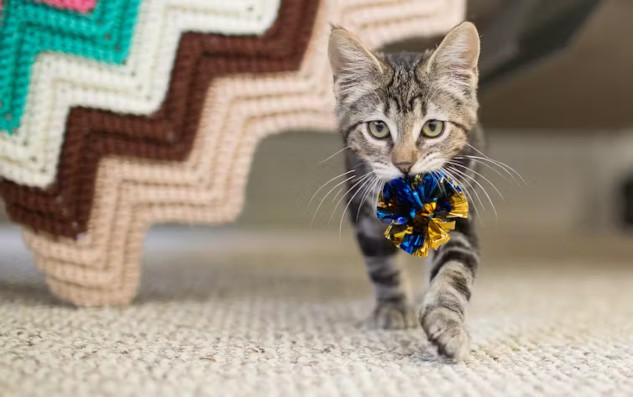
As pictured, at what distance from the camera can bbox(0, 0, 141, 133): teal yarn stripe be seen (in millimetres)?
838

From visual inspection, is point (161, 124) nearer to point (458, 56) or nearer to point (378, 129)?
point (378, 129)

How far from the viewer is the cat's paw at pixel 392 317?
2.85ft

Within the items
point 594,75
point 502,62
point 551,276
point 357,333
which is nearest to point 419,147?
point 357,333

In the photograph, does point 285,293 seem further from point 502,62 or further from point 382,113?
point 502,62

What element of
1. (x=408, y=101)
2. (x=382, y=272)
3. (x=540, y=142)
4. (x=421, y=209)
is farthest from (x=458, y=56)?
(x=540, y=142)

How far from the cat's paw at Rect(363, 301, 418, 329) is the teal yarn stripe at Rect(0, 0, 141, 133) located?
520mm

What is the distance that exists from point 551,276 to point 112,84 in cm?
101

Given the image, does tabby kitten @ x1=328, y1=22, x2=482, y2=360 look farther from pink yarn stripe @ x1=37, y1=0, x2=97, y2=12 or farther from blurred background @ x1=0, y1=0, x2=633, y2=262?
pink yarn stripe @ x1=37, y1=0, x2=97, y2=12

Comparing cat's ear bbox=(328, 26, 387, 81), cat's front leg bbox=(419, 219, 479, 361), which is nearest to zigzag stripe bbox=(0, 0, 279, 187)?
cat's ear bbox=(328, 26, 387, 81)

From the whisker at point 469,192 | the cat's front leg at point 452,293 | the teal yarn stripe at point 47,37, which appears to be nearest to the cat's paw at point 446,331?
the cat's front leg at point 452,293

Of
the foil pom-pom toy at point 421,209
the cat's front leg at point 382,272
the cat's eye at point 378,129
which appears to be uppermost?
the cat's eye at point 378,129

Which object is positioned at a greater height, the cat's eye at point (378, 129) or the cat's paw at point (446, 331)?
the cat's eye at point (378, 129)

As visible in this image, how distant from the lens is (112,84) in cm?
87

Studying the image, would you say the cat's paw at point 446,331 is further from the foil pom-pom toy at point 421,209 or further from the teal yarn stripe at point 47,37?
the teal yarn stripe at point 47,37
